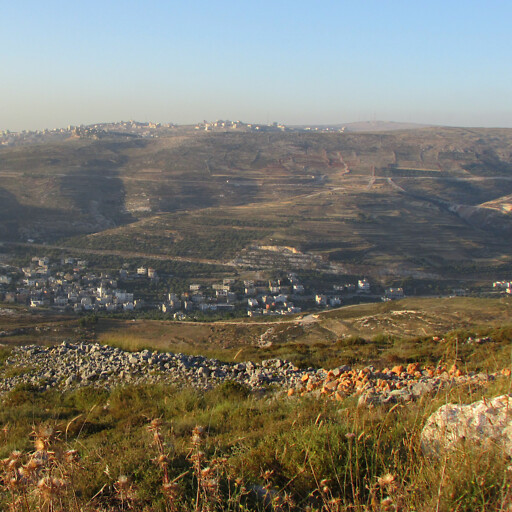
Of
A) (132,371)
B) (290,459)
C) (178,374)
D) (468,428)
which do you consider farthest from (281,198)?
(468,428)

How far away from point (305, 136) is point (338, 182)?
29770 mm

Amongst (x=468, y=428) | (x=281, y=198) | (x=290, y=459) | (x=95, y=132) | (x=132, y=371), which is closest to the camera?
(x=468, y=428)

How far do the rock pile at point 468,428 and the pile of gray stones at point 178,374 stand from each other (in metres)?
3.15

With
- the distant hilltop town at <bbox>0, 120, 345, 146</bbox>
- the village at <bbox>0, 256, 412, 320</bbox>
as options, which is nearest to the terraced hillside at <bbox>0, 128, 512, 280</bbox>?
the village at <bbox>0, 256, 412, 320</bbox>

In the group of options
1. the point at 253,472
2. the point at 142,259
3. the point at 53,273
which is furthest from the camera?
the point at 142,259

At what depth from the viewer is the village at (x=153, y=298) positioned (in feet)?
96.8

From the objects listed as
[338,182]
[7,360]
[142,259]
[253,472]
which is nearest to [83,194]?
[142,259]

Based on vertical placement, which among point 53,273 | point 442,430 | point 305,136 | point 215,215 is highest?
point 305,136

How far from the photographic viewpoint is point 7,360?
9.80 meters

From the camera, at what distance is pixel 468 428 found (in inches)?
108

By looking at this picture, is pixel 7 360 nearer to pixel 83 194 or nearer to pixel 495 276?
pixel 495 276

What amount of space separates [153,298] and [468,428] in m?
30.8

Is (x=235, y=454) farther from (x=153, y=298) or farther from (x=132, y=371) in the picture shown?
(x=153, y=298)

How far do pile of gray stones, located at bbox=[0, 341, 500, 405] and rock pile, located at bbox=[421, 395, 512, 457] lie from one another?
10.3 feet
